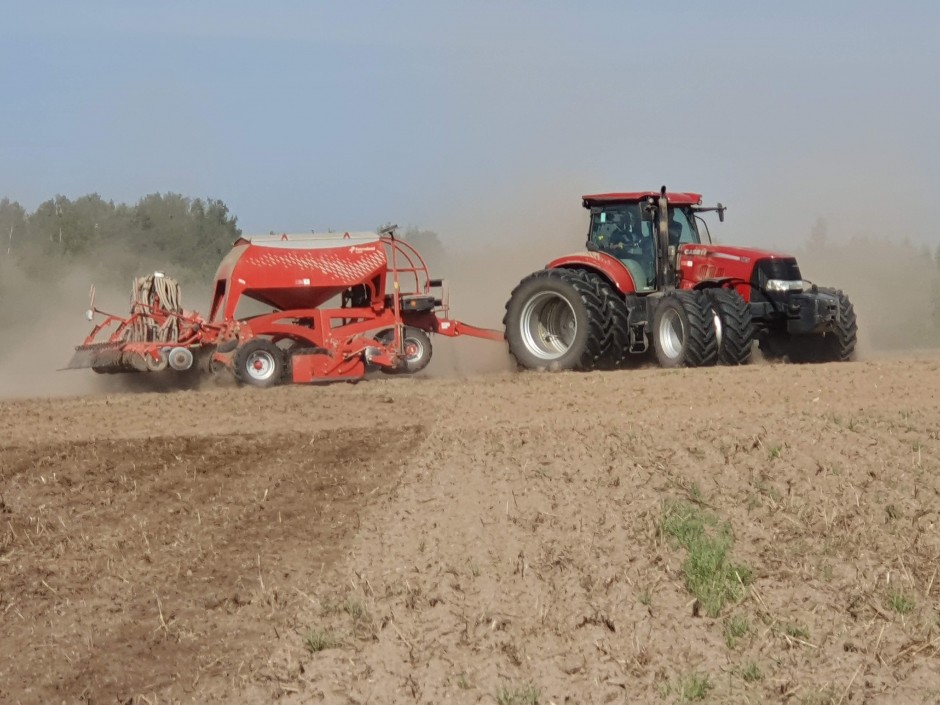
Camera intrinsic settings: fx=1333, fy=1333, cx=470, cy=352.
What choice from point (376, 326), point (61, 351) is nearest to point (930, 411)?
point (376, 326)

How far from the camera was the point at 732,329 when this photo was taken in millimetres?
13820

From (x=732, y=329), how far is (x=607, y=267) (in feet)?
6.17

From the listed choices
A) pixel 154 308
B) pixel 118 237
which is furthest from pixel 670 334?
pixel 118 237

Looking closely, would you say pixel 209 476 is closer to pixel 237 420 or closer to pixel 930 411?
pixel 237 420

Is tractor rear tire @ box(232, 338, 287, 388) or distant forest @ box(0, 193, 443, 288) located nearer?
tractor rear tire @ box(232, 338, 287, 388)

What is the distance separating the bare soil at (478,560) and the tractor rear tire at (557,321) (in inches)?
152

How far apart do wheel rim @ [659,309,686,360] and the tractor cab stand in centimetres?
→ 67

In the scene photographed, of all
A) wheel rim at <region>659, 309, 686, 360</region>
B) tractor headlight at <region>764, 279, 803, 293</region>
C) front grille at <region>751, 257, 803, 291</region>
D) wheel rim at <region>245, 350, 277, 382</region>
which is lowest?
wheel rim at <region>245, 350, 277, 382</region>

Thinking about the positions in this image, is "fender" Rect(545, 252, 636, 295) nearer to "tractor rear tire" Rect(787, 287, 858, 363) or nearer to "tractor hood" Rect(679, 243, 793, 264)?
"tractor hood" Rect(679, 243, 793, 264)

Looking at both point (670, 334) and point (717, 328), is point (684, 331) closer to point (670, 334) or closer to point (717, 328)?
point (717, 328)

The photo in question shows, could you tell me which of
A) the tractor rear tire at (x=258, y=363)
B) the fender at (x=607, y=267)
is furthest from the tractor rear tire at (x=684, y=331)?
the tractor rear tire at (x=258, y=363)

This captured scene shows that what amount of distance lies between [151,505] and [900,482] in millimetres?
4751

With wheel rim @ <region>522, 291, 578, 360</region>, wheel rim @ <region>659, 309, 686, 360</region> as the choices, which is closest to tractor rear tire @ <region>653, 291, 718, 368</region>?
wheel rim @ <region>659, 309, 686, 360</region>

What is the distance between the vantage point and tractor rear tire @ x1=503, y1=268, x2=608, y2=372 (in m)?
14.8
